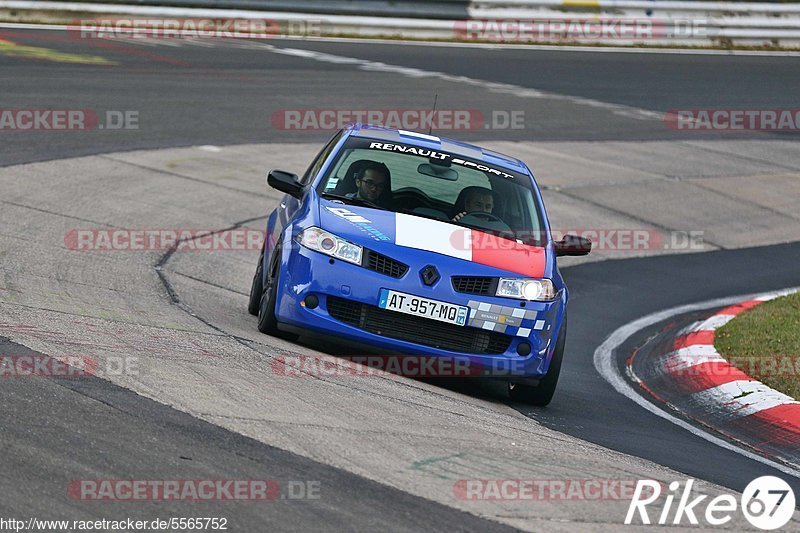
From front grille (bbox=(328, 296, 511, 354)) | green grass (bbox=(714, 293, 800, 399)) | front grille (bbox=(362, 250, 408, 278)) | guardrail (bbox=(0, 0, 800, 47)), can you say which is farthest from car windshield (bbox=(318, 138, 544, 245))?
guardrail (bbox=(0, 0, 800, 47))

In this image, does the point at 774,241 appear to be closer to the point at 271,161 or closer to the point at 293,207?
the point at 271,161

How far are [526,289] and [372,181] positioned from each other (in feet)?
Result: 4.73

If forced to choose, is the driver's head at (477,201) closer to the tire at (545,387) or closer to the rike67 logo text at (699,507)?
the tire at (545,387)

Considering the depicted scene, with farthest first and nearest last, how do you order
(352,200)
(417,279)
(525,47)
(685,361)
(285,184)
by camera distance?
(525,47)
(685,361)
(285,184)
(352,200)
(417,279)

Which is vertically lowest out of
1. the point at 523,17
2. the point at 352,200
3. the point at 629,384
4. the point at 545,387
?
the point at 629,384

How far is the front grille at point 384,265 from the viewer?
7.29m

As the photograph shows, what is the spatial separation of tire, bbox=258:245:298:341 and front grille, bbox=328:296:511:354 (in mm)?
457

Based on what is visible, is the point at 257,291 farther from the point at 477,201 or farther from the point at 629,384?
the point at 629,384

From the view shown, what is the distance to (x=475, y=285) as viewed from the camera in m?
7.36

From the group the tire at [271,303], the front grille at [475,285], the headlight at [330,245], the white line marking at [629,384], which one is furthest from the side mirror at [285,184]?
the white line marking at [629,384]

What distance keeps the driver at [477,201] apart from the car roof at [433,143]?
1.60 feet

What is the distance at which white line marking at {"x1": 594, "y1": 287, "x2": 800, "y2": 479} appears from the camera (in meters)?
7.20

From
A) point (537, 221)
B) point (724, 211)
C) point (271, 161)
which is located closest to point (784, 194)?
point (724, 211)

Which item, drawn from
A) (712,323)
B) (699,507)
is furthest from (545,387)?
(712,323)
